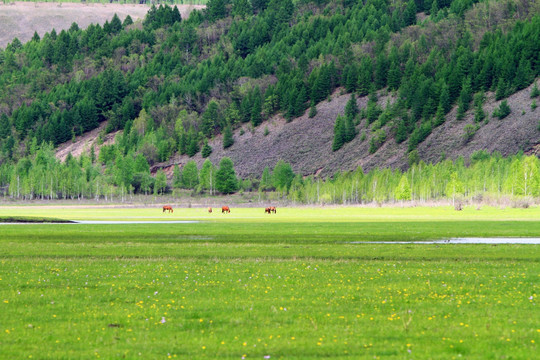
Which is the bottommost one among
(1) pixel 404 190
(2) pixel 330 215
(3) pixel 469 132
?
(2) pixel 330 215

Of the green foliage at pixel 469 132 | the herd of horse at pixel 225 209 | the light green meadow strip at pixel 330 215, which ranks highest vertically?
the green foliage at pixel 469 132

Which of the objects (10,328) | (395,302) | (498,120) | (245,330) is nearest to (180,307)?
(245,330)

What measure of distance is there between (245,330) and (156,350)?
296 centimetres

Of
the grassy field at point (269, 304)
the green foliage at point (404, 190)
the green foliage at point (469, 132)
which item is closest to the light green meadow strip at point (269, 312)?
the grassy field at point (269, 304)

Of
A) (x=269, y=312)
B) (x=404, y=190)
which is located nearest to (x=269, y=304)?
(x=269, y=312)

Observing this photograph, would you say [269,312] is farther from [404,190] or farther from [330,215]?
[404,190]

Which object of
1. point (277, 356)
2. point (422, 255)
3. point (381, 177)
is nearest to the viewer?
point (277, 356)

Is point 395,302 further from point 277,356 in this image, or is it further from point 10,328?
point 10,328

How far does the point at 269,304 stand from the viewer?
73.6ft

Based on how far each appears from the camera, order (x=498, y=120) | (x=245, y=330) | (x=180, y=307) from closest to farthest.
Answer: (x=245, y=330)
(x=180, y=307)
(x=498, y=120)

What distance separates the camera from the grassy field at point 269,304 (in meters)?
16.9

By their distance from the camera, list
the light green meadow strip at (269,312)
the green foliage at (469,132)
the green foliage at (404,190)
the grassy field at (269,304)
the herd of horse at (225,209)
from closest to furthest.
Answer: the light green meadow strip at (269,312), the grassy field at (269,304), the herd of horse at (225,209), the green foliage at (404,190), the green foliage at (469,132)

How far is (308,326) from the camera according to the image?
62.7 feet

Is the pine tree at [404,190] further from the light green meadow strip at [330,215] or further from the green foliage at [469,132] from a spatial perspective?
the green foliage at [469,132]
